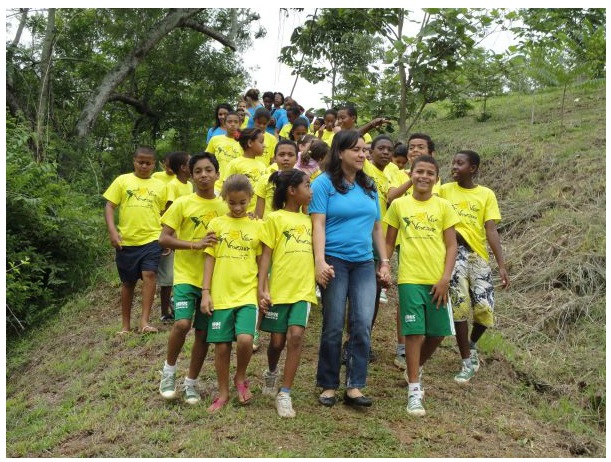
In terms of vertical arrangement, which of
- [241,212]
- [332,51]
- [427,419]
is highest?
[332,51]

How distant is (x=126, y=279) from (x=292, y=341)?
2.70m

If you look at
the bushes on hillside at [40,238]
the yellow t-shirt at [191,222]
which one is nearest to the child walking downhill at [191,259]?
the yellow t-shirt at [191,222]

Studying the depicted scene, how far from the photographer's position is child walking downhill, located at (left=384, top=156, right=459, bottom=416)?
14.6 ft

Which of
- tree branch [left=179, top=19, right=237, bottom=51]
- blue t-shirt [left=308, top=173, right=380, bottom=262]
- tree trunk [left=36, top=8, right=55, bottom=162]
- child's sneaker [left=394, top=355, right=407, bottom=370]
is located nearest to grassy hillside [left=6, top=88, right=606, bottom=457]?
child's sneaker [left=394, top=355, right=407, bottom=370]

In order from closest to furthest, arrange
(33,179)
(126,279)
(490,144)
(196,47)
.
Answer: (126,279), (33,179), (490,144), (196,47)

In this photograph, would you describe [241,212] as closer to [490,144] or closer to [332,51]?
[490,144]

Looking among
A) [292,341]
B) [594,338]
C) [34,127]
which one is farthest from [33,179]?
[594,338]

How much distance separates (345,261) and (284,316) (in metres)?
0.57

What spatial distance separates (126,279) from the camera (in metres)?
6.31

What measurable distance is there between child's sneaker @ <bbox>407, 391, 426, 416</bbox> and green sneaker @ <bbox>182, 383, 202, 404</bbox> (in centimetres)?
153

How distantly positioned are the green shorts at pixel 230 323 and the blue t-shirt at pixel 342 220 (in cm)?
69

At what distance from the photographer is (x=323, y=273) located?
4.18 meters

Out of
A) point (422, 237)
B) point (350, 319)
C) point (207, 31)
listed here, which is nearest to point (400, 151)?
point (422, 237)

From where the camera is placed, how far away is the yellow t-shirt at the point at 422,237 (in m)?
4.51
